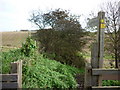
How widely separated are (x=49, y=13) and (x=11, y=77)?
3.22m

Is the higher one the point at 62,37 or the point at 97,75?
the point at 62,37

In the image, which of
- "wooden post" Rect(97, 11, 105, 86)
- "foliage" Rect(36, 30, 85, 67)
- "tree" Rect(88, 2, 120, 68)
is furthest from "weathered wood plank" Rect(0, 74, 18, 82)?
"tree" Rect(88, 2, 120, 68)

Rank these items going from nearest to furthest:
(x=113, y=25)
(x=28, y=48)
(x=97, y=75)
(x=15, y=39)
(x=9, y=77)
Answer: (x=9, y=77), (x=97, y=75), (x=28, y=48), (x=113, y=25), (x=15, y=39)

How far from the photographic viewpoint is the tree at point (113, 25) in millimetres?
4211

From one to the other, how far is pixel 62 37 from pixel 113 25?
5.26 ft

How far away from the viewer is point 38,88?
2566 millimetres

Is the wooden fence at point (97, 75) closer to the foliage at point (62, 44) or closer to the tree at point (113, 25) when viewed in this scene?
the tree at point (113, 25)

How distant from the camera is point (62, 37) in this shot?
4766 millimetres

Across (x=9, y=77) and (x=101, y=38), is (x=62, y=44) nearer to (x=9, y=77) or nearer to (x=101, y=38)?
(x=101, y=38)

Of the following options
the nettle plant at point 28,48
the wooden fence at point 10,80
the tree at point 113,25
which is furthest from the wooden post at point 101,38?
the tree at point 113,25

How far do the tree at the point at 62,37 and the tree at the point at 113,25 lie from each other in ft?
2.84

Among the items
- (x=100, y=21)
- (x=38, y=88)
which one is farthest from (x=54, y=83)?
(x=100, y=21)

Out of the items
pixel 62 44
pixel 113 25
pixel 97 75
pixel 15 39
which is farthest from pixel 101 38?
pixel 15 39

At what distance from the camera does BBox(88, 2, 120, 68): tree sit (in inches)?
166
